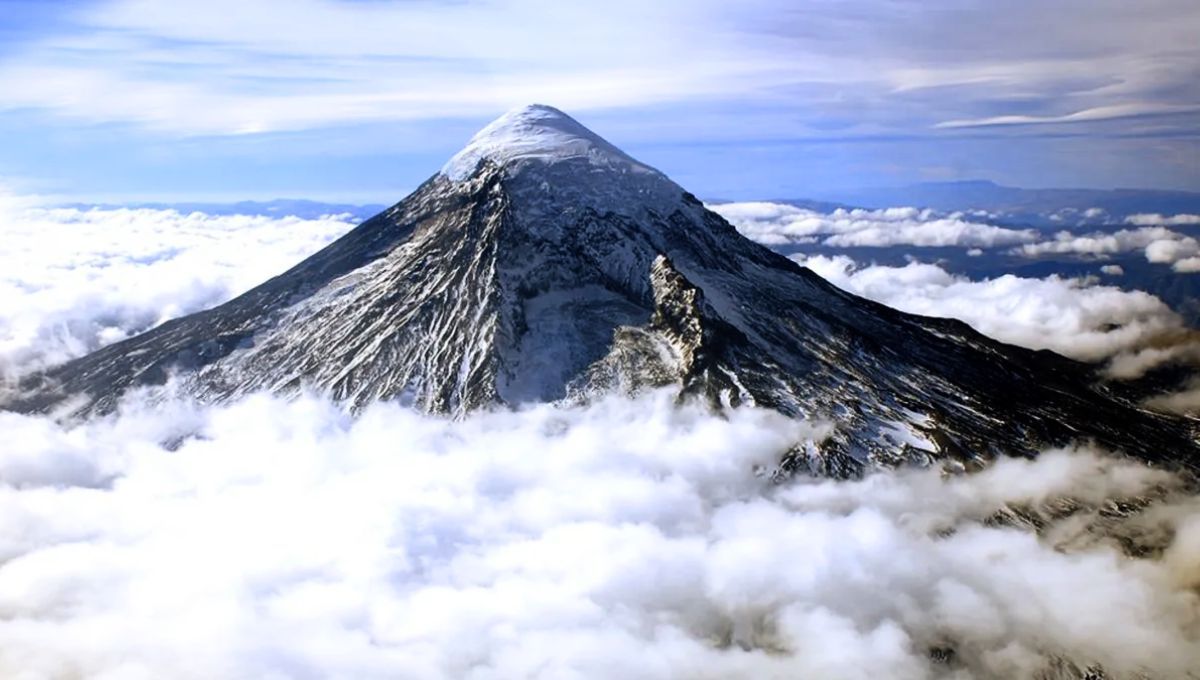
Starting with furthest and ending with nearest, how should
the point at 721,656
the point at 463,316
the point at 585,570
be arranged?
the point at 463,316
the point at 585,570
the point at 721,656

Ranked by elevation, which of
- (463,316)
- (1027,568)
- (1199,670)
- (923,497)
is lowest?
(1199,670)

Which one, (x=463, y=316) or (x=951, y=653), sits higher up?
(x=463, y=316)

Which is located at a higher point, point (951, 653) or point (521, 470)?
point (521, 470)

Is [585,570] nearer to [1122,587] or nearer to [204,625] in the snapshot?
[204,625]

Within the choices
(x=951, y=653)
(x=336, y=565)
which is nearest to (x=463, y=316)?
(x=336, y=565)

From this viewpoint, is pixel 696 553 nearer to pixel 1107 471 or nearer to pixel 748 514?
pixel 748 514

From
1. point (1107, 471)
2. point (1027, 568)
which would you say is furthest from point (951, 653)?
point (1107, 471)

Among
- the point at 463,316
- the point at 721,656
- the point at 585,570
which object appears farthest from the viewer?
the point at 463,316

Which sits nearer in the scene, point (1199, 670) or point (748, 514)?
point (1199, 670)

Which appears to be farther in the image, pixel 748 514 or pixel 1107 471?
pixel 1107 471
